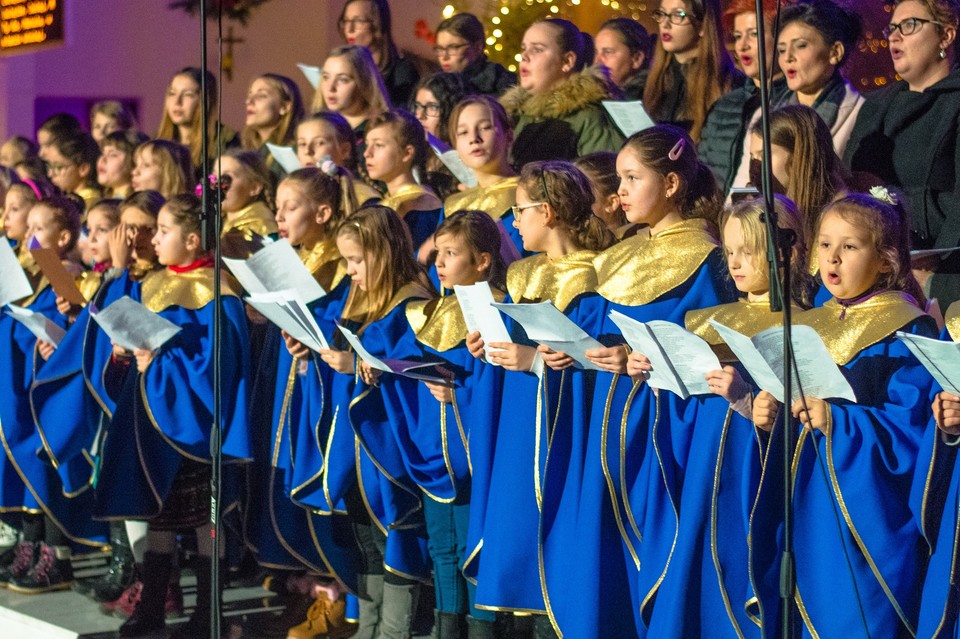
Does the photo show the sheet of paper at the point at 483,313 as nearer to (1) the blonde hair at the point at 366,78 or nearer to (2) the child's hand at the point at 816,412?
(2) the child's hand at the point at 816,412

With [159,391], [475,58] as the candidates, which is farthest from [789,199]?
[475,58]

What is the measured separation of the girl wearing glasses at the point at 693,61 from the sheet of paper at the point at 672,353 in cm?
173

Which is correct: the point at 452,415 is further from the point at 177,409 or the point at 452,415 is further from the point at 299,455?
the point at 177,409

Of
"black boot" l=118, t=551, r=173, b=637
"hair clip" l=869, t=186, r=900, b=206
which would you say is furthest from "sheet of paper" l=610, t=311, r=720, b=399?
"black boot" l=118, t=551, r=173, b=637

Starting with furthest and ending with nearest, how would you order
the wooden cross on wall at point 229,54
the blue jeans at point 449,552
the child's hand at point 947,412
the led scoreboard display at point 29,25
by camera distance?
the wooden cross on wall at point 229,54
the led scoreboard display at point 29,25
the blue jeans at point 449,552
the child's hand at point 947,412

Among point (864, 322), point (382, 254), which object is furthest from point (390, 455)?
point (864, 322)

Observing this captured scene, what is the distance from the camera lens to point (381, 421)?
4418mm

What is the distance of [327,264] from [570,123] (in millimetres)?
1017

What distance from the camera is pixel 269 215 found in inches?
212

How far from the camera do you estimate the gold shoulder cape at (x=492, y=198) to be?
4.71 meters

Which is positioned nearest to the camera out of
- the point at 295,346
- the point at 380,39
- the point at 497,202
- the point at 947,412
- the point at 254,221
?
the point at 947,412

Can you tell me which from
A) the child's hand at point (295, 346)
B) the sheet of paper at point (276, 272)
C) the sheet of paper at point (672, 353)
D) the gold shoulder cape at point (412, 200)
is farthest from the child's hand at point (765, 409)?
the gold shoulder cape at point (412, 200)

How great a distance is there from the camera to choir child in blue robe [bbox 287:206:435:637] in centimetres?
439

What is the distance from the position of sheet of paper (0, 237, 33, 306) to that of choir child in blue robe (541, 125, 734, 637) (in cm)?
267
